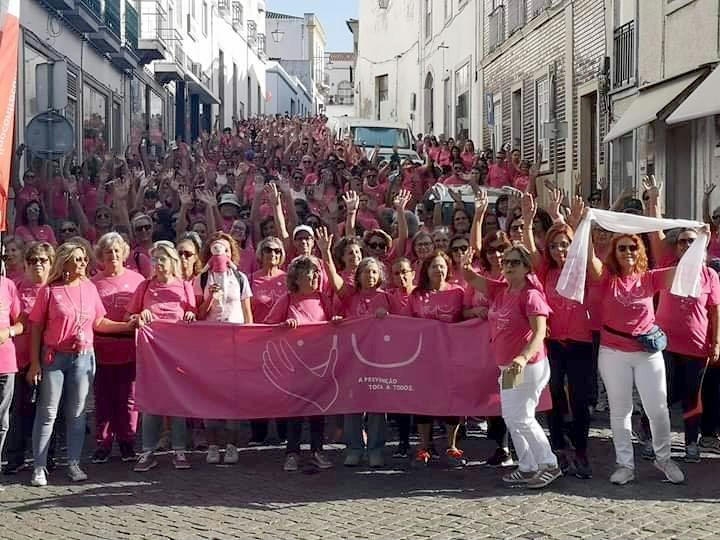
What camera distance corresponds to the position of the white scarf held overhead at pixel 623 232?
313 inches

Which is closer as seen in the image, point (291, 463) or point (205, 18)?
point (291, 463)

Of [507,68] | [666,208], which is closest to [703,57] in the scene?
[666,208]

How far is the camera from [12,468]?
863 cm

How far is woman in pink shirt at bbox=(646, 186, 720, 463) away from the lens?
877 centimetres

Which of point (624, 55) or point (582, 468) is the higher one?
point (624, 55)

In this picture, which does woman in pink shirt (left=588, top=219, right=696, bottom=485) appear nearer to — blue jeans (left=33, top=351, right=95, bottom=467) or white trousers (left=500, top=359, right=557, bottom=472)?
white trousers (left=500, top=359, right=557, bottom=472)

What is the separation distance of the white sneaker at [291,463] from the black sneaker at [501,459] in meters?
1.41

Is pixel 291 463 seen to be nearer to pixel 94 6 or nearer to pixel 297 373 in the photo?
pixel 297 373

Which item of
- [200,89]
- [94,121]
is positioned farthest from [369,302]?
[200,89]

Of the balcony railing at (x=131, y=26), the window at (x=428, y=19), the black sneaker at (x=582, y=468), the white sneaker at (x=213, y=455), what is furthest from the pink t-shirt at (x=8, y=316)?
the window at (x=428, y=19)

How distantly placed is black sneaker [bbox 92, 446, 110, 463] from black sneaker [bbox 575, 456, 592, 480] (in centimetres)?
349

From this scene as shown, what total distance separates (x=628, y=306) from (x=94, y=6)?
58.0 feet

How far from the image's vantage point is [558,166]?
24.7m

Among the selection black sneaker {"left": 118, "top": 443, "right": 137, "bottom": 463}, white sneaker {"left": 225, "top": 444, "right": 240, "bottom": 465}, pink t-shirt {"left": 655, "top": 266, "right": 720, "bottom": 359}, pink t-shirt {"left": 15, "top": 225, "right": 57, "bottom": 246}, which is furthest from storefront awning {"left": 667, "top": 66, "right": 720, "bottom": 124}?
black sneaker {"left": 118, "top": 443, "right": 137, "bottom": 463}
